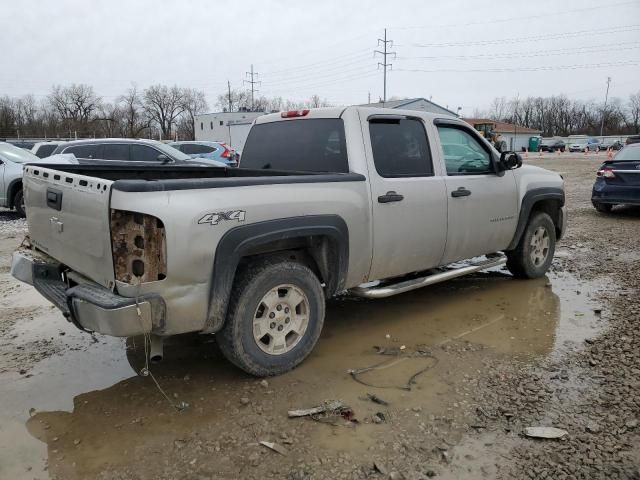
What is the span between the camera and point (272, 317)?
3.68 meters

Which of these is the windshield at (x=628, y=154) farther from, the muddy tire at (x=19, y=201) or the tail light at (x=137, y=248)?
the muddy tire at (x=19, y=201)

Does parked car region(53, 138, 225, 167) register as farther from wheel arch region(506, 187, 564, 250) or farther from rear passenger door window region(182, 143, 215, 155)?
wheel arch region(506, 187, 564, 250)

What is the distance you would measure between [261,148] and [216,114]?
177ft

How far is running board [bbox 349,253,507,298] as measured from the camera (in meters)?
4.25

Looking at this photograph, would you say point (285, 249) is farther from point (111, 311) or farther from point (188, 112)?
point (188, 112)

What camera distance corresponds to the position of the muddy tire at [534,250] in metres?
6.01

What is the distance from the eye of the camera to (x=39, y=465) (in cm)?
280

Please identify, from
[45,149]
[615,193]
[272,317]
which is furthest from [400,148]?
[45,149]

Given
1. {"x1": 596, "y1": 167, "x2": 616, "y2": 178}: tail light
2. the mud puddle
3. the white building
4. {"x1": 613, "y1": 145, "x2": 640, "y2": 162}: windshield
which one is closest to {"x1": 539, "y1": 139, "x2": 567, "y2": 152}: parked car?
the white building

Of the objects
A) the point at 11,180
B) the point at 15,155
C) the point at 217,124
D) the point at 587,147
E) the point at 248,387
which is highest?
the point at 217,124

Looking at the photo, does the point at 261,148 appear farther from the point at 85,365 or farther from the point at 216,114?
the point at 216,114

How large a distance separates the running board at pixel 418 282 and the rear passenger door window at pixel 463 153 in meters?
0.94

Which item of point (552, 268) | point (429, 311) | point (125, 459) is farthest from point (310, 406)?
point (552, 268)

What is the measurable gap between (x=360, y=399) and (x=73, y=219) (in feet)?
7.28
